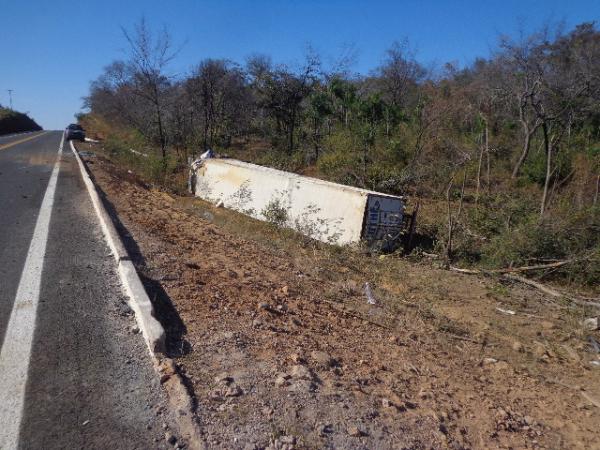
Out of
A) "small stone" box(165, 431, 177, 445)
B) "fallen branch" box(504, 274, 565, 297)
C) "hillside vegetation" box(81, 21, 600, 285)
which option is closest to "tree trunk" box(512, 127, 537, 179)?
"hillside vegetation" box(81, 21, 600, 285)

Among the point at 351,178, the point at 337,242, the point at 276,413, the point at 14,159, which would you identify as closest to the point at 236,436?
the point at 276,413

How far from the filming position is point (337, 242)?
8875mm

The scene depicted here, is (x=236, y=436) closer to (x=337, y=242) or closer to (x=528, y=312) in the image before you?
(x=528, y=312)

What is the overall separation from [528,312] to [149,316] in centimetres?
498

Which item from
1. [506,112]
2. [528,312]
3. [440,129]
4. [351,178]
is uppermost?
[506,112]

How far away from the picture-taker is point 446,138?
52.6ft

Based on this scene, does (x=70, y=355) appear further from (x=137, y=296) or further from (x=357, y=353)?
(x=357, y=353)

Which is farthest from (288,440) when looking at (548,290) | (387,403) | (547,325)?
(548,290)

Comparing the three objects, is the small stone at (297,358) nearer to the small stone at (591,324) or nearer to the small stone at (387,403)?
the small stone at (387,403)

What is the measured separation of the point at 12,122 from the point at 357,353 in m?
52.1

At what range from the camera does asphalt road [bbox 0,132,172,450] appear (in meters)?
2.56

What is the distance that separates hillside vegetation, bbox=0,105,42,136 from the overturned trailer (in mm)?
37402

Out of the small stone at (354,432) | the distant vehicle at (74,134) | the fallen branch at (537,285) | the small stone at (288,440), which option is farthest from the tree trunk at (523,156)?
the distant vehicle at (74,134)

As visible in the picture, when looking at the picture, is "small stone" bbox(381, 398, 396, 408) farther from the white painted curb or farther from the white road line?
the white road line
